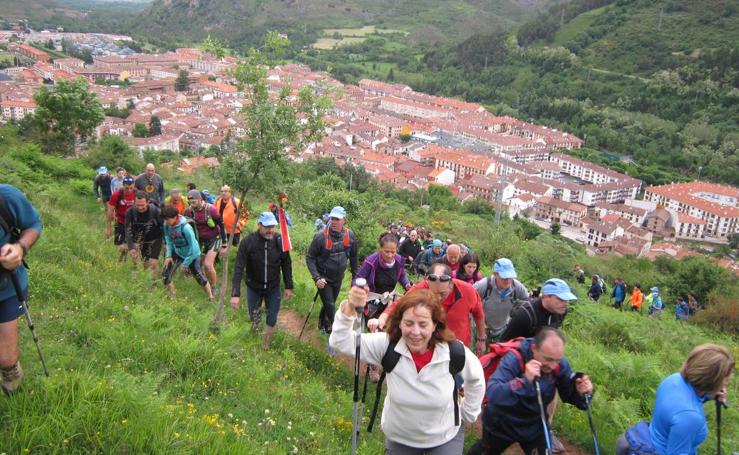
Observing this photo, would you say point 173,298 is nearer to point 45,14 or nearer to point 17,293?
point 17,293

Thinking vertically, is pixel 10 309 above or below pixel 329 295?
above

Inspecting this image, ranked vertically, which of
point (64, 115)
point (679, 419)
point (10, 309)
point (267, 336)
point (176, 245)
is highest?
point (10, 309)

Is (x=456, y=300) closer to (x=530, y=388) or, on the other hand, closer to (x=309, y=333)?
(x=530, y=388)

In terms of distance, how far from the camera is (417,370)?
298cm

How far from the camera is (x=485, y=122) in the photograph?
3556 inches

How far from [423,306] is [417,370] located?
35 centimetres

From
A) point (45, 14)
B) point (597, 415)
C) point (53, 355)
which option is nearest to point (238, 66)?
point (53, 355)

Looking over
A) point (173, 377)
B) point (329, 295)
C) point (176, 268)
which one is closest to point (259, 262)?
point (329, 295)

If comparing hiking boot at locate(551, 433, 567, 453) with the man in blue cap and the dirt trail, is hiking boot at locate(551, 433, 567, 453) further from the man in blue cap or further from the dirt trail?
the man in blue cap

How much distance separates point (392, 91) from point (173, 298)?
103 m

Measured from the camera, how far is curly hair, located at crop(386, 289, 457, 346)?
296 centimetres

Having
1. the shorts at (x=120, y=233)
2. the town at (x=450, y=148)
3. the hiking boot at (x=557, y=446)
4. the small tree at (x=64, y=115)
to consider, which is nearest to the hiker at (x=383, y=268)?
the hiking boot at (x=557, y=446)

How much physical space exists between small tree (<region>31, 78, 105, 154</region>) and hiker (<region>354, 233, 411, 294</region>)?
16.4 meters

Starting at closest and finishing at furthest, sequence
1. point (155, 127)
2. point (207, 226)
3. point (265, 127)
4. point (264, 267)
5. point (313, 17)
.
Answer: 1. point (265, 127)
2. point (264, 267)
3. point (207, 226)
4. point (155, 127)
5. point (313, 17)
